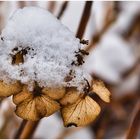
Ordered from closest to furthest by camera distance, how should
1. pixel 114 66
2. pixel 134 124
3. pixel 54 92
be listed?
pixel 54 92, pixel 134 124, pixel 114 66

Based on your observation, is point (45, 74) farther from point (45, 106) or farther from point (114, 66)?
point (114, 66)

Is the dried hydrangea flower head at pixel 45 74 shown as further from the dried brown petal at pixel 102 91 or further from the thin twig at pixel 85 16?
the thin twig at pixel 85 16

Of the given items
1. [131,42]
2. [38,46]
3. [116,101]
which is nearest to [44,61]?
[38,46]

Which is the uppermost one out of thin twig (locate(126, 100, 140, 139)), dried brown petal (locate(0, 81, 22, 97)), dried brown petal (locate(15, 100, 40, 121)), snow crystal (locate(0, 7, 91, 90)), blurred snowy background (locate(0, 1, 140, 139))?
snow crystal (locate(0, 7, 91, 90))

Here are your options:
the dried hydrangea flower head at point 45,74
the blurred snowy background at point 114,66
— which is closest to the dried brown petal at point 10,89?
the dried hydrangea flower head at point 45,74

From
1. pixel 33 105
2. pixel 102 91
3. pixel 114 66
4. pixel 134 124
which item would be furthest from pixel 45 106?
pixel 114 66

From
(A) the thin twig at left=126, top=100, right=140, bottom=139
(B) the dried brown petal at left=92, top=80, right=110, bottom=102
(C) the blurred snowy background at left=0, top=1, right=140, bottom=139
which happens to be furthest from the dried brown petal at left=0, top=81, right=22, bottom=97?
(C) the blurred snowy background at left=0, top=1, right=140, bottom=139

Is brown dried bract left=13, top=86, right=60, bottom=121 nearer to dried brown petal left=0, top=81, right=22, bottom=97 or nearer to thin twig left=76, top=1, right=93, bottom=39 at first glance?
dried brown petal left=0, top=81, right=22, bottom=97

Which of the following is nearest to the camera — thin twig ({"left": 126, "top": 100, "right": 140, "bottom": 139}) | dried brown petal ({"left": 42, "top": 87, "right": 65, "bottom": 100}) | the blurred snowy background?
dried brown petal ({"left": 42, "top": 87, "right": 65, "bottom": 100})
